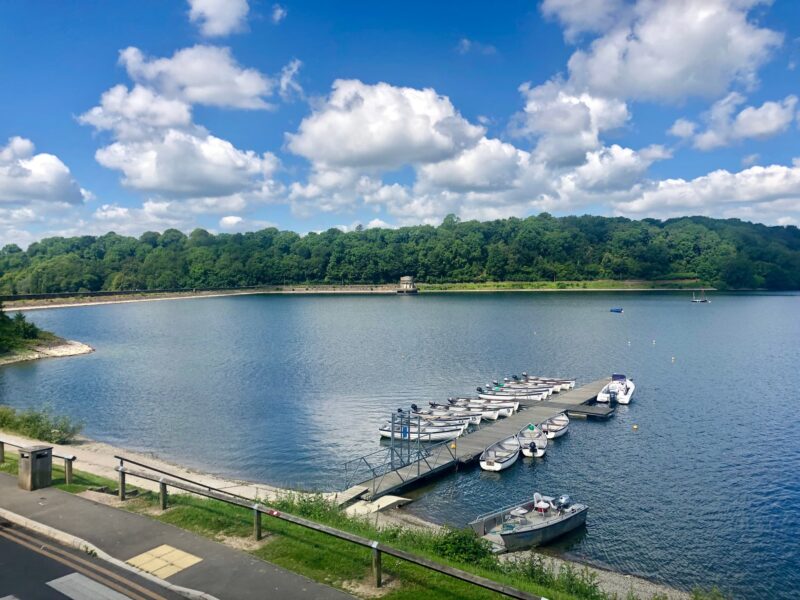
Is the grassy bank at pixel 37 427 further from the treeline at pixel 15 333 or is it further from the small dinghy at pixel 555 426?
the treeline at pixel 15 333

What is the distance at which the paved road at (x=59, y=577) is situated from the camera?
12.2 m

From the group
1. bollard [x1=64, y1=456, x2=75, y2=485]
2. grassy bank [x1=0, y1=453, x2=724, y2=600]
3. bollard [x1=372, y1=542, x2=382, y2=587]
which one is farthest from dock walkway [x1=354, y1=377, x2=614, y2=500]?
bollard [x1=372, y1=542, x2=382, y2=587]

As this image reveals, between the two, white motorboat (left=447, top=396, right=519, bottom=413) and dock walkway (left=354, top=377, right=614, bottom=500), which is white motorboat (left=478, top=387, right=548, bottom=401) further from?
white motorboat (left=447, top=396, right=519, bottom=413)

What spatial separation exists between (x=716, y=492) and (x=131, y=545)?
30.9 m

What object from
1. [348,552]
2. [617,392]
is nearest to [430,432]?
[617,392]

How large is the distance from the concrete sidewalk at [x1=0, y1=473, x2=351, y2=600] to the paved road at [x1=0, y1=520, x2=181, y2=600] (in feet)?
1.88

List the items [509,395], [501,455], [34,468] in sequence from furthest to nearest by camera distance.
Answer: [509,395] < [501,455] < [34,468]

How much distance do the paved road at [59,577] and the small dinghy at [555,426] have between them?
114 feet

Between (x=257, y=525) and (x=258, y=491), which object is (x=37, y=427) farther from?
(x=257, y=525)

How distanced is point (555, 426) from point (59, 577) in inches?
1460

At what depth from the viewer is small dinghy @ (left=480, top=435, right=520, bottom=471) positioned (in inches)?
1399

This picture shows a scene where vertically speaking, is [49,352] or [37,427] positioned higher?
[37,427]

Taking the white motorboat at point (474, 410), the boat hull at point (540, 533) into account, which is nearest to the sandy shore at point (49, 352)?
the white motorboat at point (474, 410)

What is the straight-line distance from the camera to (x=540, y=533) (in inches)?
1009
